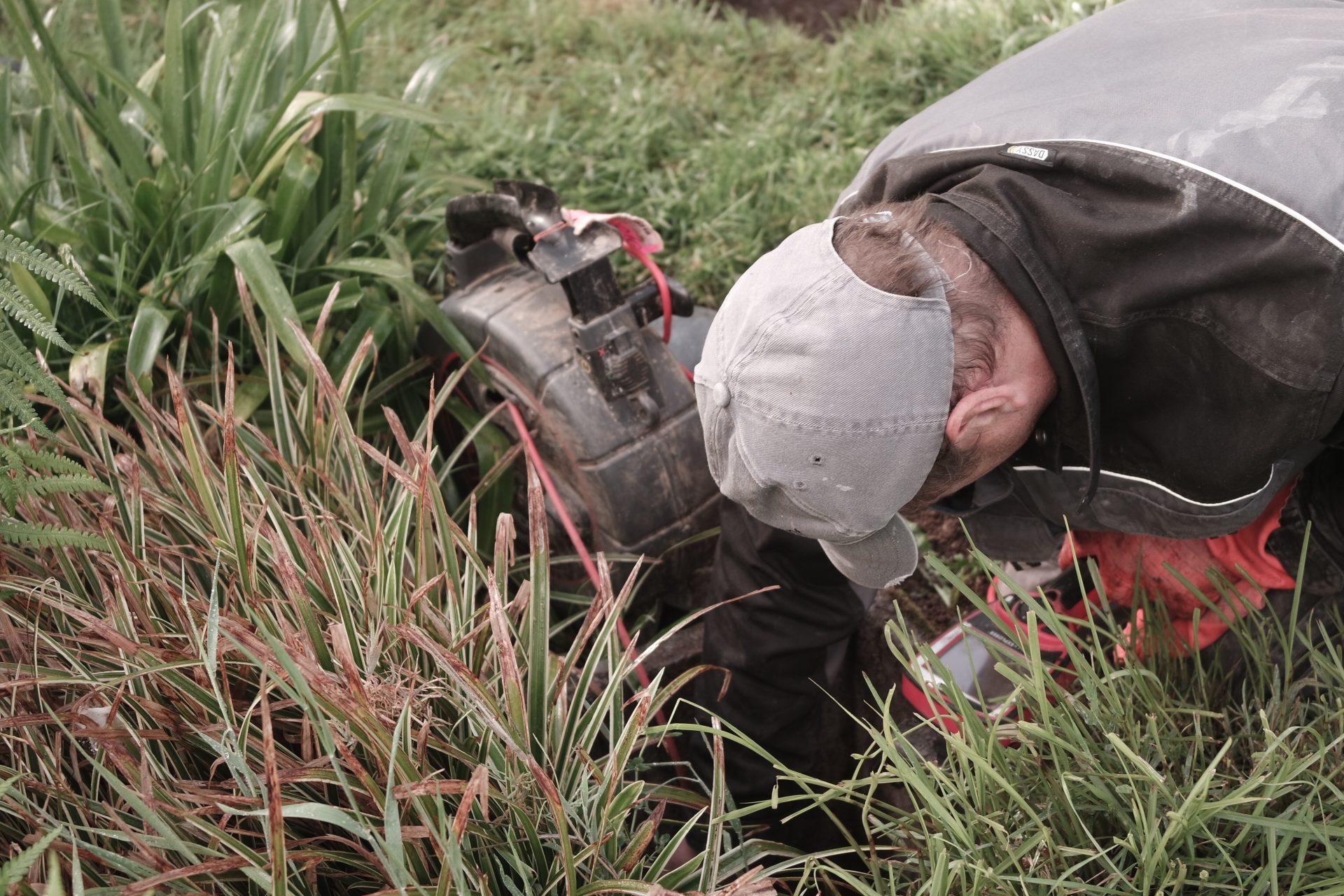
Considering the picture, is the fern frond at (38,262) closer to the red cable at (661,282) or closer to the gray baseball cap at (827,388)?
the gray baseball cap at (827,388)

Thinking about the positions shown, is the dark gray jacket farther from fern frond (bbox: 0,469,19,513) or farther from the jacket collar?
fern frond (bbox: 0,469,19,513)

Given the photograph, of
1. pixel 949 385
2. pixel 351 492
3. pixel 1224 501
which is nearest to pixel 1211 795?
pixel 1224 501

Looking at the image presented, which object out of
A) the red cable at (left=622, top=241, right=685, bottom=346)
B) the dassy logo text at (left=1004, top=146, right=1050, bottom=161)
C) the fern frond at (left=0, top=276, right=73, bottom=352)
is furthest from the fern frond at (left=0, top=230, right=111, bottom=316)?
the dassy logo text at (left=1004, top=146, right=1050, bottom=161)

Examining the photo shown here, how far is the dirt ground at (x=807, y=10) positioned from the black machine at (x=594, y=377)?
2382mm

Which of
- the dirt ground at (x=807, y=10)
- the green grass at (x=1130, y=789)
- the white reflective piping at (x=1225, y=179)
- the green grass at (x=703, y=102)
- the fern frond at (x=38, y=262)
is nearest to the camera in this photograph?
the green grass at (x=1130, y=789)

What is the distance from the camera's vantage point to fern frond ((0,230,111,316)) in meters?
1.40

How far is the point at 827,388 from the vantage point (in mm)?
1366

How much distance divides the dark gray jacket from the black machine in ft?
1.80

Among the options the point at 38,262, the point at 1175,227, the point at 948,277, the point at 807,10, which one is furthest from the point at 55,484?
the point at 807,10

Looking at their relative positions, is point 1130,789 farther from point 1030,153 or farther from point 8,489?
point 8,489

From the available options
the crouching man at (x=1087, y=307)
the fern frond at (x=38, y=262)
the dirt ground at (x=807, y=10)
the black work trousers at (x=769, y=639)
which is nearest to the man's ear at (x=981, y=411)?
the crouching man at (x=1087, y=307)

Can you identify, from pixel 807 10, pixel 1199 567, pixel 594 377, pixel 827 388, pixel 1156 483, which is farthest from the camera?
pixel 807 10

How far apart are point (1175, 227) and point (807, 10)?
3.23m

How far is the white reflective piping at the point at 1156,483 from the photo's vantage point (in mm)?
1595
